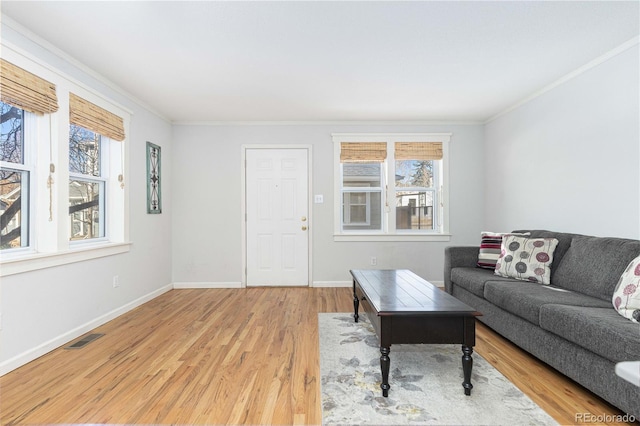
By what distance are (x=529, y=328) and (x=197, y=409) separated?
2.28 meters

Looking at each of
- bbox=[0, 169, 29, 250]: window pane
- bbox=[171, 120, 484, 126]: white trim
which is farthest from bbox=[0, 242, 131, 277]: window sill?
bbox=[171, 120, 484, 126]: white trim

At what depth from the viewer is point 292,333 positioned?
286cm

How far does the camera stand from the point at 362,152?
15.2 feet

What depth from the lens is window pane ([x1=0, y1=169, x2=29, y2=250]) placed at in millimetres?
2271

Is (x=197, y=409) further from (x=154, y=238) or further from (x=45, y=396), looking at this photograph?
(x=154, y=238)

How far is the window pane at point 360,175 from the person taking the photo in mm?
4766

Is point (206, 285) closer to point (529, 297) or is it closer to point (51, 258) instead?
point (51, 258)

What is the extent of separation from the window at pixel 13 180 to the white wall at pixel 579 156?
471 cm

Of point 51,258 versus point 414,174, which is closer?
point 51,258

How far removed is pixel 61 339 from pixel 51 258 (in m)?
0.69

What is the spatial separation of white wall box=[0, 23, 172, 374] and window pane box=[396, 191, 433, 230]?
3.38m

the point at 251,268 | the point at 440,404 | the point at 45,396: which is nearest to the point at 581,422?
the point at 440,404

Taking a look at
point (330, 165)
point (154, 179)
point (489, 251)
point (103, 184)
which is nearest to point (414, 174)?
point (330, 165)

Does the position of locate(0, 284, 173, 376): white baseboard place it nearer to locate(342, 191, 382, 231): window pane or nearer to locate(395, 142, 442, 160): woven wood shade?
locate(342, 191, 382, 231): window pane
